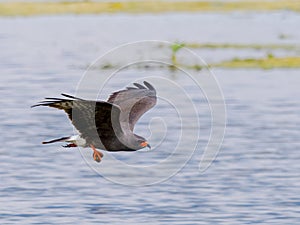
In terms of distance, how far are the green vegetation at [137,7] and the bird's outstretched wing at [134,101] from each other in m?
55.8

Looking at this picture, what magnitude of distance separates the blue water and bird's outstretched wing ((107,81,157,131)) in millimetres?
2621

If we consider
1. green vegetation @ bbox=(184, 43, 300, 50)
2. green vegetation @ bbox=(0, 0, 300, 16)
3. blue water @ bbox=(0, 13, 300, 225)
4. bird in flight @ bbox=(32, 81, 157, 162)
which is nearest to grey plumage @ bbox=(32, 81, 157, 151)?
bird in flight @ bbox=(32, 81, 157, 162)

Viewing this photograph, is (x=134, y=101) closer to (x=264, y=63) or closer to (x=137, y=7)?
(x=264, y=63)

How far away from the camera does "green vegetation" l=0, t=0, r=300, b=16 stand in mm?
72938

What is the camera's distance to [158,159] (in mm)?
24859

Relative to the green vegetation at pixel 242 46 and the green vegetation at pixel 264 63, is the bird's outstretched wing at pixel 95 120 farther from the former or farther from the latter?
the green vegetation at pixel 242 46

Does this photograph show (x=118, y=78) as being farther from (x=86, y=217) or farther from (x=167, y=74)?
(x=86, y=217)

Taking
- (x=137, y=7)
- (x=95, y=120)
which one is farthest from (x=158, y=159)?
(x=137, y=7)

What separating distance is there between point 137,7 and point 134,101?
6003 cm

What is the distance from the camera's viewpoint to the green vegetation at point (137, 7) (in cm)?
7294

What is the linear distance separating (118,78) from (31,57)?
8995 mm

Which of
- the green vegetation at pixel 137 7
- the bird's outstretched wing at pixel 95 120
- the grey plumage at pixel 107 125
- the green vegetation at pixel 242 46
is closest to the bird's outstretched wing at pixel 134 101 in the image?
the grey plumage at pixel 107 125

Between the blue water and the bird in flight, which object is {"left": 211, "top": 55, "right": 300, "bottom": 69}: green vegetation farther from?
the bird in flight

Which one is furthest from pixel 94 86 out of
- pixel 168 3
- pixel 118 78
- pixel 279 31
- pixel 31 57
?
pixel 168 3
